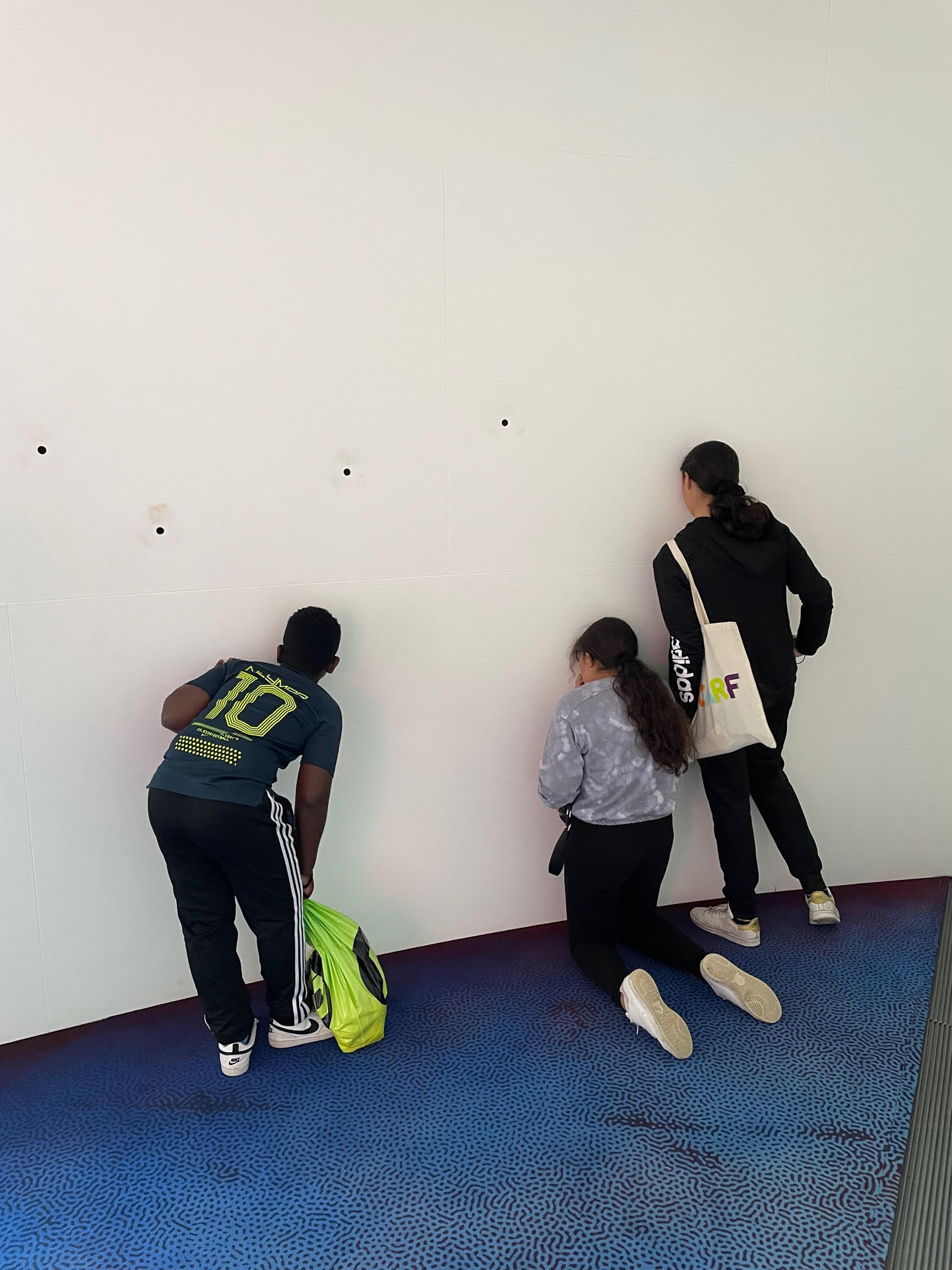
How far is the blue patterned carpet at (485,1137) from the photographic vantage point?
5.30 ft

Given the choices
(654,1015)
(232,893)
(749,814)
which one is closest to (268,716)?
(232,893)

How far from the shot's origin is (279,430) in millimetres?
2246

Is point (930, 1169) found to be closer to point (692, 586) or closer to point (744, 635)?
point (744, 635)

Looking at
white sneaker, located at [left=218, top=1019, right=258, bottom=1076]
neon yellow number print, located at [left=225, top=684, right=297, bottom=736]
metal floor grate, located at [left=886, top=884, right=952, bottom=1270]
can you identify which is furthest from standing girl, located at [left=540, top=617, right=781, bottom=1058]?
white sneaker, located at [left=218, top=1019, right=258, bottom=1076]

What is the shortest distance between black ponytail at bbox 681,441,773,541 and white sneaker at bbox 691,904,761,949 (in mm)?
1150

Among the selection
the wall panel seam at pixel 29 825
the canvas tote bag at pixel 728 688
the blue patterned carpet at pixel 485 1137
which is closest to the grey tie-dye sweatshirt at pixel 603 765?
the canvas tote bag at pixel 728 688

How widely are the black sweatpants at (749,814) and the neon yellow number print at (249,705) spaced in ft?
4.25

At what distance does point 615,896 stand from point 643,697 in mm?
558

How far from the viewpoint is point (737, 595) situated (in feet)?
8.25

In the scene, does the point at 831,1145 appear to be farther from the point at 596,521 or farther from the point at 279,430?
the point at 279,430

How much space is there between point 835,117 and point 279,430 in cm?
194

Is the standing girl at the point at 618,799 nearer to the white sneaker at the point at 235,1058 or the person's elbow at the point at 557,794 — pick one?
the person's elbow at the point at 557,794

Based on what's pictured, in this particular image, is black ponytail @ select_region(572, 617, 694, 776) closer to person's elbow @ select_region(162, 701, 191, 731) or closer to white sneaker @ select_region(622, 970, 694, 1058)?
white sneaker @ select_region(622, 970, 694, 1058)

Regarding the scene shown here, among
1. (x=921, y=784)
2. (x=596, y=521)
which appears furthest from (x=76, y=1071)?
(x=921, y=784)
